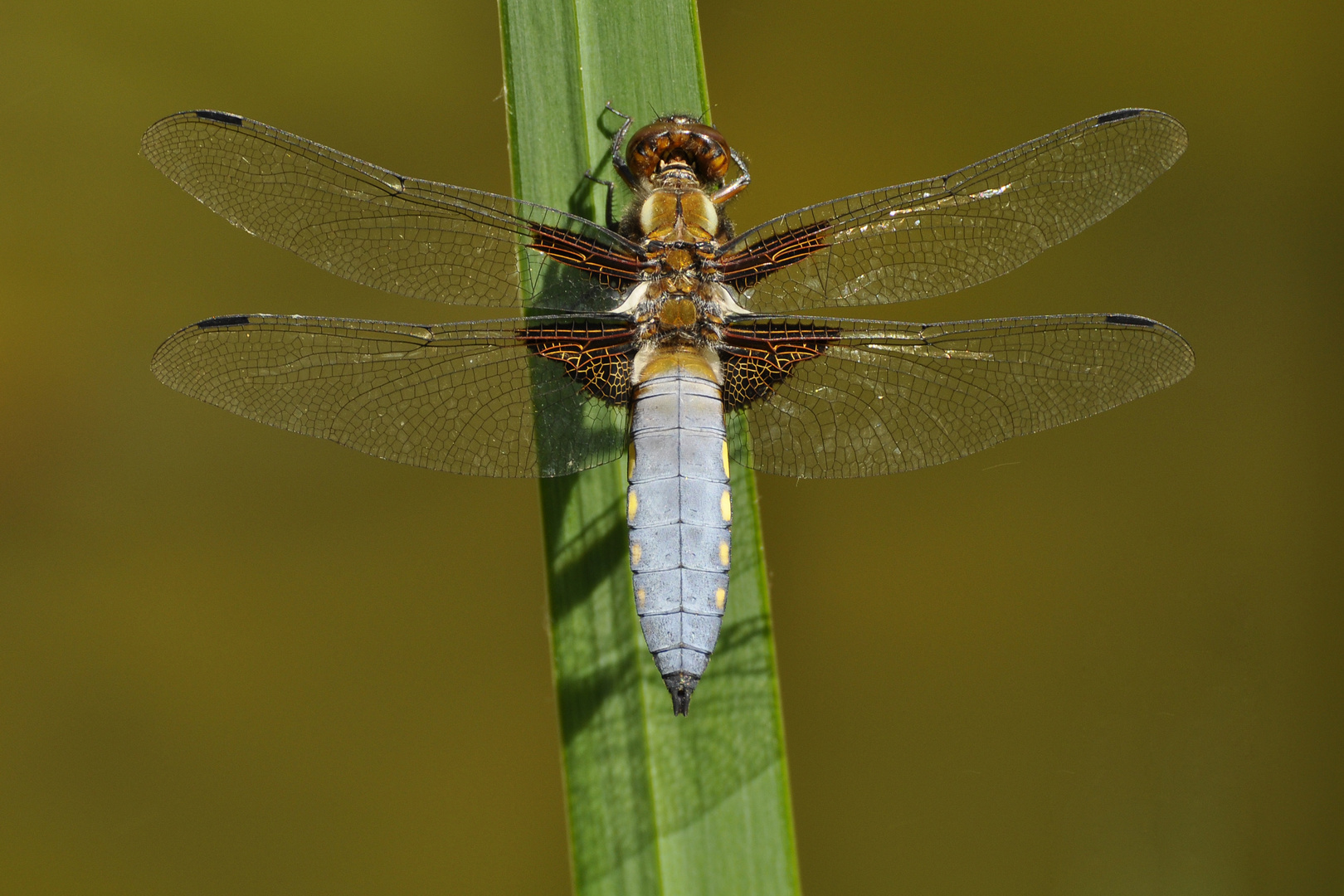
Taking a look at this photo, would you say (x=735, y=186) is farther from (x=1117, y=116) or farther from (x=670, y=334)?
(x=1117, y=116)

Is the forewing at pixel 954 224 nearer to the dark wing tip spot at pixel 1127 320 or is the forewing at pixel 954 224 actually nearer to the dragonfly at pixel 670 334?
the dragonfly at pixel 670 334

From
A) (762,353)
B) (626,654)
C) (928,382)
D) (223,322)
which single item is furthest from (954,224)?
(223,322)

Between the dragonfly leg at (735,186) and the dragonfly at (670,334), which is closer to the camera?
the dragonfly at (670,334)

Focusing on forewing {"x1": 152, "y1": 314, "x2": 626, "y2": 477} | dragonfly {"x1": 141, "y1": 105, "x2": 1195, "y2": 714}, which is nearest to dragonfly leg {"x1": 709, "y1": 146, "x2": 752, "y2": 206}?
dragonfly {"x1": 141, "y1": 105, "x2": 1195, "y2": 714}

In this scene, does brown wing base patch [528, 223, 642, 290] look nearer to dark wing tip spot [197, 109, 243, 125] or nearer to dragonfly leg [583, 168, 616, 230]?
dragonfly leg [583, 168, 616, 230]

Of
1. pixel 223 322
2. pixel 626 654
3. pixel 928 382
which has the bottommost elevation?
pixel 626 654

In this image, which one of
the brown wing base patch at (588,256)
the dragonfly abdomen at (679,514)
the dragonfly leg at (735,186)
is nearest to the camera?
the dragonfly abdomen at (679,514)

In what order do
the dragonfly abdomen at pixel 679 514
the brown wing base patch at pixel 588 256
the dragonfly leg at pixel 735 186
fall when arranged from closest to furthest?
the dragonfly abdomen at pixel 679 514, the brown wing base patch at pixel 588 256, the dragonfly leg at pixel 735 186

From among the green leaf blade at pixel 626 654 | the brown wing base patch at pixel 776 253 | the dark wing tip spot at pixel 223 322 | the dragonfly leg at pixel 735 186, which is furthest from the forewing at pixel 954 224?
the dark wing tip spot at pixel 223 322
